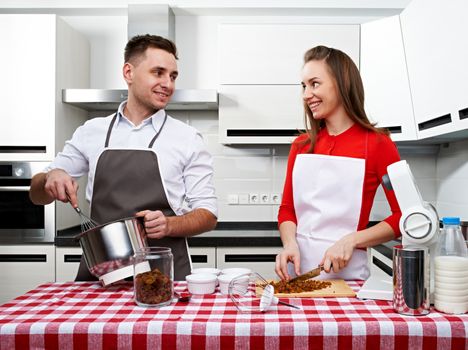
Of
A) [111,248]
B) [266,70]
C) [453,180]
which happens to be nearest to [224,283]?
[111,248]

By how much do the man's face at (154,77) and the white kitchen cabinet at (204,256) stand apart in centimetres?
112

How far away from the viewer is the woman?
1.71 meters

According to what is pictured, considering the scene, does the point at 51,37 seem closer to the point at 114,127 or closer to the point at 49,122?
the point at 49,122

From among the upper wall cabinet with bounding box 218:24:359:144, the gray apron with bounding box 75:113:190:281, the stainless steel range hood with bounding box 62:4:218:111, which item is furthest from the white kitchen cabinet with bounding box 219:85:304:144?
the gray apron with bounding box 75:113:190:281

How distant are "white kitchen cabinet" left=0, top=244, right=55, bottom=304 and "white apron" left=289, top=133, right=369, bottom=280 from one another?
1.58m

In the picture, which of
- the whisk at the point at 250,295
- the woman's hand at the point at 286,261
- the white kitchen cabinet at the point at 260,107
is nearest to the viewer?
the whisk at the point at 250,295

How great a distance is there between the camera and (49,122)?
2795 millimetres

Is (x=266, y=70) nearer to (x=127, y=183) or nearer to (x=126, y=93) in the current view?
(x=126, y=93)

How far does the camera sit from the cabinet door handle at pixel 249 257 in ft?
9.02

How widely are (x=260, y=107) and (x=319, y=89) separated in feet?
4.17

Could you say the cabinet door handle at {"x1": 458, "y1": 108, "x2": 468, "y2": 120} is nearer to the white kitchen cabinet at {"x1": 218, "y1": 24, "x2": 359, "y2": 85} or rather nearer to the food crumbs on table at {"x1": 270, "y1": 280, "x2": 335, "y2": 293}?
the white kitchen cabinet at {"x1": 218, "y1": 24, "x2": 359, "y2": 85}

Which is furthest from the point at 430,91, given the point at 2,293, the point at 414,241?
the point at 2,293

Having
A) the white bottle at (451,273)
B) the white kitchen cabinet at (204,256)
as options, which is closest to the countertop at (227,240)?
the white kitchen cabinet at (204,256)

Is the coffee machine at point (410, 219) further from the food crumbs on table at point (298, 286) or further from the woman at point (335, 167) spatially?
the woman at point (335, 167)
